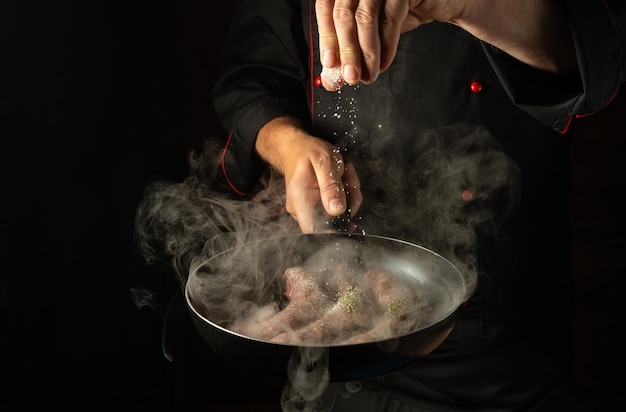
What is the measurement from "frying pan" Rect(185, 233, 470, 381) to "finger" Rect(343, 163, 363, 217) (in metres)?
0.10

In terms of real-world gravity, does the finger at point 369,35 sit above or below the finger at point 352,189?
above

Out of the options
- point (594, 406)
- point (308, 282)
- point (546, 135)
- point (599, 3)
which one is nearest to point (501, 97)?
point (546, 135)

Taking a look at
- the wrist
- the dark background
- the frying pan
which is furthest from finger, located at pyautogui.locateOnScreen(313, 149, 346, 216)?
the dark background

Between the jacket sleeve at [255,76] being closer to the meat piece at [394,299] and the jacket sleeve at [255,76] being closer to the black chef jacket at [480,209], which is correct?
the black chef jacket at [480,209]

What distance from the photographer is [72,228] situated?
1.89 m

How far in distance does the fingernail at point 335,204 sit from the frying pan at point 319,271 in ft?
0.45

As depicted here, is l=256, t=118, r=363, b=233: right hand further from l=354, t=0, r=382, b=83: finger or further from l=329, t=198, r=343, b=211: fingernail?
l=354, t=0, r=382, b=83: finger

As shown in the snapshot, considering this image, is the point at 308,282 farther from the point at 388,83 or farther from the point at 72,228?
the point at 72,228

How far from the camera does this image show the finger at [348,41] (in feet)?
2.81

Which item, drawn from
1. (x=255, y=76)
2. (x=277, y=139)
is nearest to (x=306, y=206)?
(x=277, y=139)

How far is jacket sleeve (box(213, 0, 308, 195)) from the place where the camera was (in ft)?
6.28

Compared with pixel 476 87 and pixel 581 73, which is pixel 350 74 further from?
pixel 476 87

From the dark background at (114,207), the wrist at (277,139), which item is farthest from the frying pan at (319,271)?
the dark background at (114,207)

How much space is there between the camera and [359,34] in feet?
2.86
